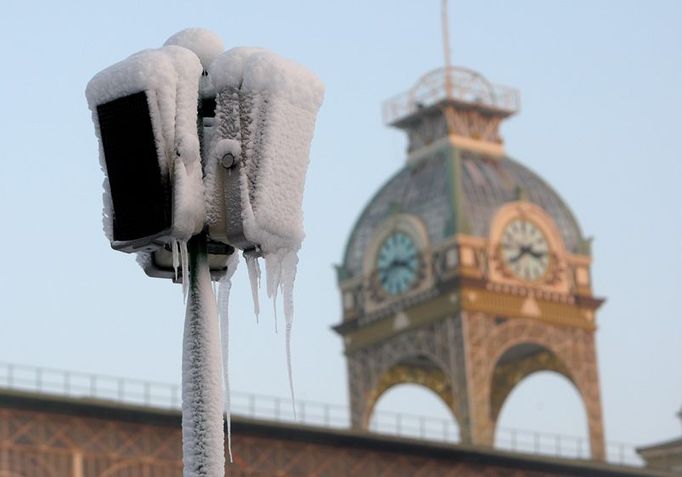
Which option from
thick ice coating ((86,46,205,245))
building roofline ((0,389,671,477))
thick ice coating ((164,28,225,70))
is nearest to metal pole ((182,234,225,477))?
thick ice coating ((86,46,205,245))

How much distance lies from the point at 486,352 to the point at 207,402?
78655 mm

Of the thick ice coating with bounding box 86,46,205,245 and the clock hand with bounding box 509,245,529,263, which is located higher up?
the clock hand with bounding box 509,245,529,263

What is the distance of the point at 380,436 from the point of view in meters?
79.2

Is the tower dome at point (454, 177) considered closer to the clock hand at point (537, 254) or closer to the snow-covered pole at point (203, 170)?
the clock hand at point (537, 254)

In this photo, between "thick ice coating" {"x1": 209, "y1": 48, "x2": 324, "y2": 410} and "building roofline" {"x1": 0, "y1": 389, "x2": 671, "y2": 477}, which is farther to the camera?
"building roofline" {"x1": 0, "y1": 389, "x2": 671, "y2": 477}

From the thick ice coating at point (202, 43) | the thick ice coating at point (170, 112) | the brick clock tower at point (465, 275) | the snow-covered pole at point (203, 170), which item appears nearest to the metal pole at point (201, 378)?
the snow-covered pole at point (203, 170)

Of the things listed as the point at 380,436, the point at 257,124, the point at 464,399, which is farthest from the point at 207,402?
the point at 464,399

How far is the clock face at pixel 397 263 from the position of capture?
90.4 meters

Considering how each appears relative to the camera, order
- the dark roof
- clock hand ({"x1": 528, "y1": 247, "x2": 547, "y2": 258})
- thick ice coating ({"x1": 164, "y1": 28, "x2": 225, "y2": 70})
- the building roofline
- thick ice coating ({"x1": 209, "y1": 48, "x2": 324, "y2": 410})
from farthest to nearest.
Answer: clock hand ({"x1": 528, "y1": 247, "x2": 547, "y2": 258})
the dark roof
the building roofline
thick ice coating ({"x1": 164, "y1": 28, "x2": 225, "y2": 70})
thick ice coating ({"x1": 209, "y1": 48, "x2": 324, "y2": 410})

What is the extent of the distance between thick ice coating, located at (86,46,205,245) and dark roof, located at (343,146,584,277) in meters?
76.8

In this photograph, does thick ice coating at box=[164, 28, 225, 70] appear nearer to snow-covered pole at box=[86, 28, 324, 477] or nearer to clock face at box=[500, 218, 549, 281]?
snow-covered pole at box=[86, 28, 324, 477]

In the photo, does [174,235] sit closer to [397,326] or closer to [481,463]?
[481,463]

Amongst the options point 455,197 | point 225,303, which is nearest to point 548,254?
point 455,197

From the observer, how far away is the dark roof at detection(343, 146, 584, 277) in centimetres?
8938
